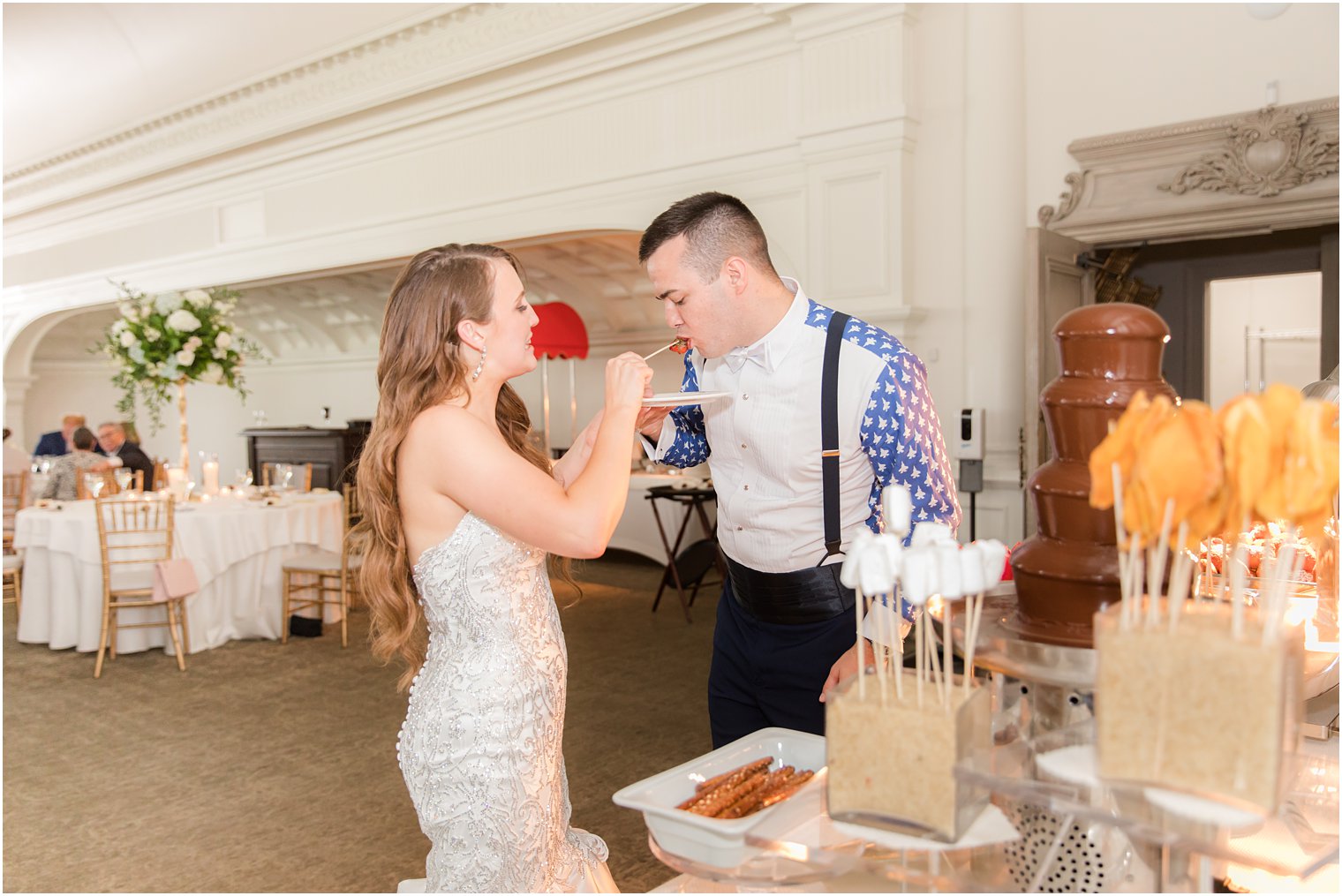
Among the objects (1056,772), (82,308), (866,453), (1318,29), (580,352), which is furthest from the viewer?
(82,308)

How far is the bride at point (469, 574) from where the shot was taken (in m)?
1.86

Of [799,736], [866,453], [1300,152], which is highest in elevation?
[1300,152]

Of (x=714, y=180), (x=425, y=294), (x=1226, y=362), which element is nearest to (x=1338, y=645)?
(x=425, y=294)

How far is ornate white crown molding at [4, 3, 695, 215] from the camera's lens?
277 inches

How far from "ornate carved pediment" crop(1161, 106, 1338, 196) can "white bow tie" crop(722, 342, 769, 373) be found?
3895 mm

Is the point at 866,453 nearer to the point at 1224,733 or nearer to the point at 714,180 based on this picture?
the point at 1224,733

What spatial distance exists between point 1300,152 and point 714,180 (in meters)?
3.27

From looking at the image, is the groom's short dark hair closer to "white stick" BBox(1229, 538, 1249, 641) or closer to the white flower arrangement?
→ "white stick" BBox(1229, 538, 1249, 641)

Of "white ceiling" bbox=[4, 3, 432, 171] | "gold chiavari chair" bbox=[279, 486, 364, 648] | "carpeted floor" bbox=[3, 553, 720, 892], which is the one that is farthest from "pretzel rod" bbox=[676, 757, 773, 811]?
"white ceiling" bbox=[4, 3, 432, 171]

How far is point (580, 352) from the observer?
34.9ft

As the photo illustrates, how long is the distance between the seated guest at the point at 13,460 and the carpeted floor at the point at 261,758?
125 inches

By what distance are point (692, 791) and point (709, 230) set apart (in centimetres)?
133

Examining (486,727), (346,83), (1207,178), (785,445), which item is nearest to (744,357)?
(785,445)

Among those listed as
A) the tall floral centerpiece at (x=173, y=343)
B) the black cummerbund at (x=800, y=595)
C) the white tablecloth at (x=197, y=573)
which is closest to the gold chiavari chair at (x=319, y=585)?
the white tablecloth at (x=197, y=573)
